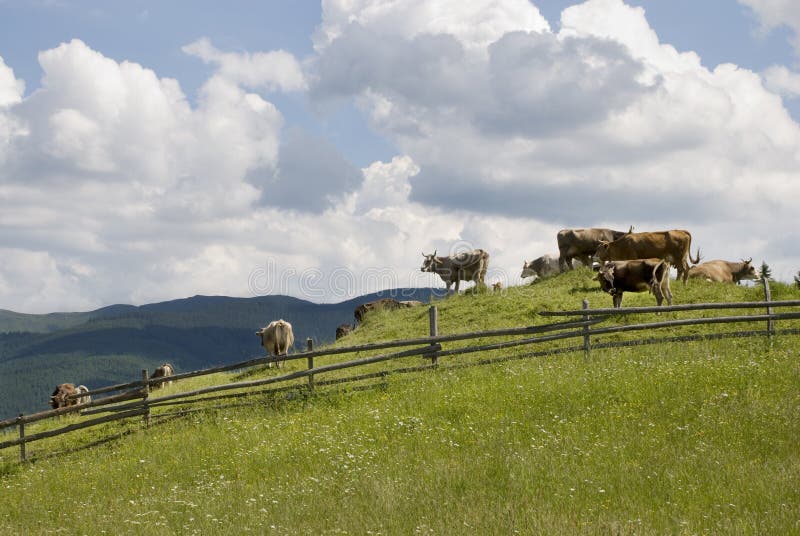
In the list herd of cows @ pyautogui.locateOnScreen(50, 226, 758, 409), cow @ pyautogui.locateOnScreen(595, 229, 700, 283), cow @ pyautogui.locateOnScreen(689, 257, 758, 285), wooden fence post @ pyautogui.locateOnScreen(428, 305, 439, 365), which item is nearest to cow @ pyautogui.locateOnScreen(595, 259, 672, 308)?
herd of cows @ pyautogui.locateOnScreen(50, 226, 758, 409)

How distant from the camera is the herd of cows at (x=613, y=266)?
19.5 meters

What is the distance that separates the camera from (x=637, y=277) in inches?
768

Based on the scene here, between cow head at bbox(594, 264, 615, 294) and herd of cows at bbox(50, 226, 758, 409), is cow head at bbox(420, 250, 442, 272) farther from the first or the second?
cow head at bbox(594, 264, 615, 294)

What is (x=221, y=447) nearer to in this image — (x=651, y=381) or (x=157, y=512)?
(x=157, y=512)

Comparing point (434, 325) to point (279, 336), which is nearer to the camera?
point (434, 325)

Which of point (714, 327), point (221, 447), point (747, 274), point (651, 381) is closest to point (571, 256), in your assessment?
point (747, 274)

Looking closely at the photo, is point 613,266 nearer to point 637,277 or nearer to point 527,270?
point 637,277

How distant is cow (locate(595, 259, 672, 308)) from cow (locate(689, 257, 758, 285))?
8.07m

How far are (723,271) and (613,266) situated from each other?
13.5 meters

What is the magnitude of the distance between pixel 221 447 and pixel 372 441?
3.18m

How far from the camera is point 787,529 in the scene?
609 centimetres

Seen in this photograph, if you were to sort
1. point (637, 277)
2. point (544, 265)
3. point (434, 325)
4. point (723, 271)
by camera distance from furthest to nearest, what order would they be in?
point (544, 265) → point (723, 271) → point (637, 277) → point (434, 325)

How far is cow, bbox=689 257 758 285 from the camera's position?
29.0m

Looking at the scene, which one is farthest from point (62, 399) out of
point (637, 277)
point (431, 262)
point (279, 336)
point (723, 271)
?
point (723, 271)
